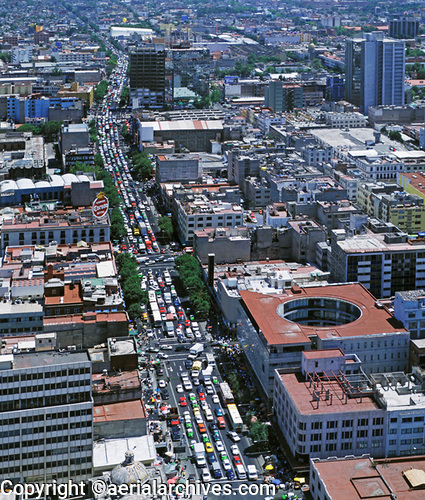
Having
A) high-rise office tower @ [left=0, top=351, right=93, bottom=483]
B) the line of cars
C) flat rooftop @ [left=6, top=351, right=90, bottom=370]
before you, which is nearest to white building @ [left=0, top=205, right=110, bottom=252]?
the line of cars

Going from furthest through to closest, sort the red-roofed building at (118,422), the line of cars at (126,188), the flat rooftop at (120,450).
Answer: the line of cars at (126,188)
the red-roofed building at (118,422)
the flat rooftop at (120,450)

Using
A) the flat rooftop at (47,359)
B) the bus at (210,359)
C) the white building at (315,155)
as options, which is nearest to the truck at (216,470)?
the flat rooftop at (47,359)

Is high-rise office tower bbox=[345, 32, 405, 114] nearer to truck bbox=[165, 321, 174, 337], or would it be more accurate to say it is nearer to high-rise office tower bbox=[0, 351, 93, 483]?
truck bbox=[165, 321, 174, 337]

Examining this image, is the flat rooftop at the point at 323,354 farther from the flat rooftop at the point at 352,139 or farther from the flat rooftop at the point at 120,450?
the flat rooftop at the point at 352,139

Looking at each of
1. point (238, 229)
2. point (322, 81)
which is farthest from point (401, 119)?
point (238, 229)

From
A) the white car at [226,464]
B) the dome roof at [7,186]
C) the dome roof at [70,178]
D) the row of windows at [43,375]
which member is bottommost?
the white car at [226,464]

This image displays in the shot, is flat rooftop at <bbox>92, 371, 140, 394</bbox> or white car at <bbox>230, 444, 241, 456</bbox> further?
flat rooftop at <bbox>92, 371, 140, 394</bbox>
